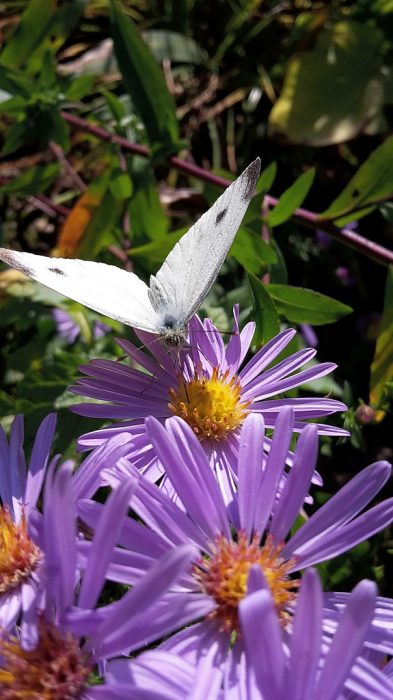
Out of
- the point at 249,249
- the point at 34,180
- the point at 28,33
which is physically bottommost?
the point at 249,249

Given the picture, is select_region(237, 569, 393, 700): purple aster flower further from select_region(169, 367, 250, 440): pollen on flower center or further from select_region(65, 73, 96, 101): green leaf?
select_region(65, 73, 96, 101): green leaf

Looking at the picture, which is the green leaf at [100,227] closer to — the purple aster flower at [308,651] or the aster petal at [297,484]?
the aster petal at [297,484]

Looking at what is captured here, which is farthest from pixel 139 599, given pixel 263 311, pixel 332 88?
pixel 332 88

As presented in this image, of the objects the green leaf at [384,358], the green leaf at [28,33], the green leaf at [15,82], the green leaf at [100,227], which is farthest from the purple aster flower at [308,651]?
the green leaf at [28,33]

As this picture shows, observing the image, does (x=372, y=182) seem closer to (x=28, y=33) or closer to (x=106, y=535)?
(x=28, y=33)

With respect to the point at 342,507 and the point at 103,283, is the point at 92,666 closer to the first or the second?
the point at 342,507

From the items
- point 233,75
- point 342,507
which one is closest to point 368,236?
point 233,75
